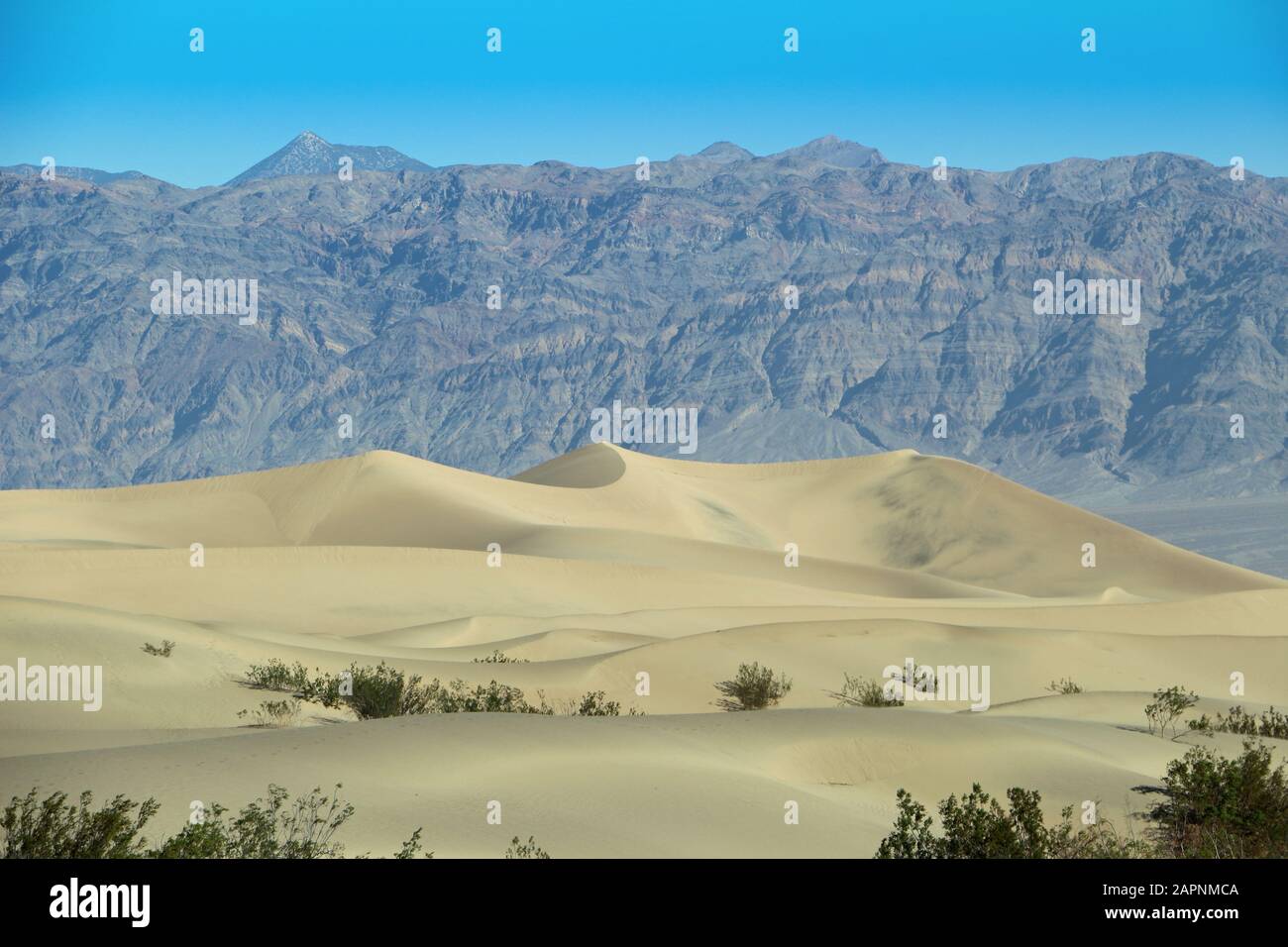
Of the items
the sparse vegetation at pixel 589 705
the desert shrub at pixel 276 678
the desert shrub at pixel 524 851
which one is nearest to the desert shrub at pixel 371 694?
the desert shrub at pixel 276 678

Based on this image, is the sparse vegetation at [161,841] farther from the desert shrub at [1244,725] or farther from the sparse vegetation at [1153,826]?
the desert shrub at [1244,725]

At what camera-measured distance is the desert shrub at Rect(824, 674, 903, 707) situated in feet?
77.5

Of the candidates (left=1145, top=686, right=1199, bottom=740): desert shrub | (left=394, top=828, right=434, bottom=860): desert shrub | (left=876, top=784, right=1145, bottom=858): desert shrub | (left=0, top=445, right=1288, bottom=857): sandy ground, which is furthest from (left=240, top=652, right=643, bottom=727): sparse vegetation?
(left=394, top=828, right=434, bottom=860): desert shrub

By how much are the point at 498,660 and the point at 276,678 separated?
596cm

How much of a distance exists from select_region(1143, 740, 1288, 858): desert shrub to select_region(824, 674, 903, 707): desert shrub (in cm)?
981

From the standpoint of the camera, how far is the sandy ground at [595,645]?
1284 cm

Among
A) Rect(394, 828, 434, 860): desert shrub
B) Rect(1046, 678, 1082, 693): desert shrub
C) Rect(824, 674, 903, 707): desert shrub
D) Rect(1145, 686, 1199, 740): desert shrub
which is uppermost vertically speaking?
Rect(394, 828, 434, 860): desert shrub

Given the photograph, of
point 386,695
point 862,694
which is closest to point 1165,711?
point 862,694

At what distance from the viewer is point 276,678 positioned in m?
21.0

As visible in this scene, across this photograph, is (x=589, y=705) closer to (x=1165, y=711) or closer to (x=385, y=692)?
(x=385, y=692)

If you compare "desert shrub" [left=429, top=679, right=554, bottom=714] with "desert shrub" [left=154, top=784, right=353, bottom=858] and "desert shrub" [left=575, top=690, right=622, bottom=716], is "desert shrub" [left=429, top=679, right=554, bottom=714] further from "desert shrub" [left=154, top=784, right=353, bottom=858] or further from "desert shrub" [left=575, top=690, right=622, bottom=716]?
"desert shrub" [left=154, top=784, right=353, bottom=858]

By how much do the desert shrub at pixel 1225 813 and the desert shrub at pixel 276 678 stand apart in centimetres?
1164

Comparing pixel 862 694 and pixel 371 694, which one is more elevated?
pixel 371 694

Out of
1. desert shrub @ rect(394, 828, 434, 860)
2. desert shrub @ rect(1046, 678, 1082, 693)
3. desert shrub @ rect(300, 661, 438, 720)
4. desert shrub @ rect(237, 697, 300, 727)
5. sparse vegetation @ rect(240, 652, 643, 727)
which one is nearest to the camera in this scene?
desert shrub @ rect(394, 828, 434, 860)
